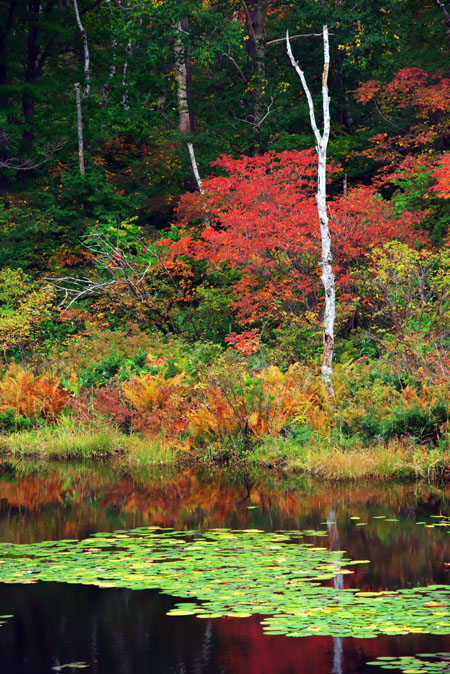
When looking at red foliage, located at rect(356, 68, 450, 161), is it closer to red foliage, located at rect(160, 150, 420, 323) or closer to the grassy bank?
red foliage, located at rect(160, 150, 420, 323)

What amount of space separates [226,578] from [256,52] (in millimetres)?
25666

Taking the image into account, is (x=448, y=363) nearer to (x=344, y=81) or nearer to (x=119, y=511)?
(x=119, y=511)

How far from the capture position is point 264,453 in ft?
52.9

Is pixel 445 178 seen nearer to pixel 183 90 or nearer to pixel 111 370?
pixel 111 370

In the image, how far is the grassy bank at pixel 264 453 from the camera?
14688mm

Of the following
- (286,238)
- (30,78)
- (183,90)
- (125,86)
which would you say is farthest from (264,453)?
(30,78)

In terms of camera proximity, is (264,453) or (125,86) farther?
(125,86)

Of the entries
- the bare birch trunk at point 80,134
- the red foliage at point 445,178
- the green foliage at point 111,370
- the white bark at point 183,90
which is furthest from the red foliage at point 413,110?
the green foliage at point 111,370

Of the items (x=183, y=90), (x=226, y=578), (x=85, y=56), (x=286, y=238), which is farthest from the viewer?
(x=85, y=56)

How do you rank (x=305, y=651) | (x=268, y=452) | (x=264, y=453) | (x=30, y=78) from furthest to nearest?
1. (x=30, y=78)
2. (x=264, y=453)
3. (x=268, y=452)
4. (x=305, y=651)

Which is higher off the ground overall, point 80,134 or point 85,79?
point 85,79

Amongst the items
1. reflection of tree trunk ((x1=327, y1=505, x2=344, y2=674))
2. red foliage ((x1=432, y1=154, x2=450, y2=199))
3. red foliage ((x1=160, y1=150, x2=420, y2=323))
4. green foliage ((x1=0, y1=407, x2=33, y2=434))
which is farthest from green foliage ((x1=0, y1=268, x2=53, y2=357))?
reflection of tree trunk ((x1=327, y1=505, x2=344, y2=674))

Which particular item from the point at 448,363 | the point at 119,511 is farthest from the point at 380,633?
the point at 448,363

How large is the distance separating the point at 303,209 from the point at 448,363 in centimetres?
725
